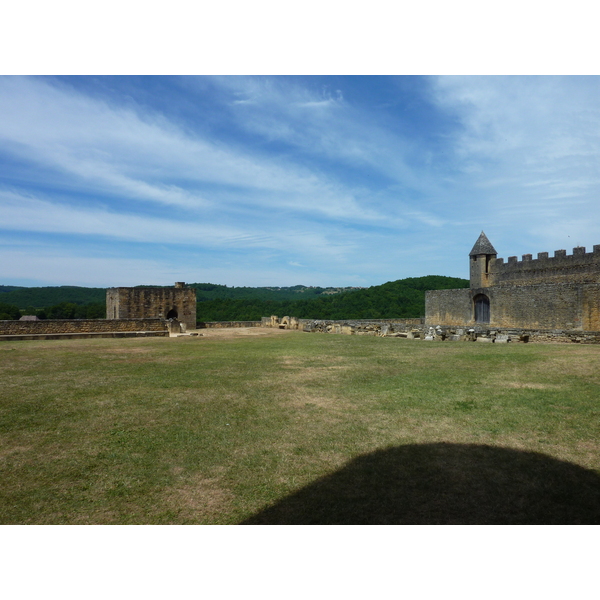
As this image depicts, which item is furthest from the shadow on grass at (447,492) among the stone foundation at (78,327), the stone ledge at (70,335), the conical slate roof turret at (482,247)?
the conical slate roof turret at (482,247)

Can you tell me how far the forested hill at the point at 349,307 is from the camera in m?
40.8

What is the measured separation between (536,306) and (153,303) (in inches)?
857

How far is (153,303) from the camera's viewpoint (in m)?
23.6

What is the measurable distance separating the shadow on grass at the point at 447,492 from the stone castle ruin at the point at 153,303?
20982 millimetres

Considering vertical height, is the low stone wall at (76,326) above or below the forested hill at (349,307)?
below

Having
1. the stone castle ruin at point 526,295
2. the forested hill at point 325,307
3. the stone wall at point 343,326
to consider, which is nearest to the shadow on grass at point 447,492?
the stone wall at point 343,326

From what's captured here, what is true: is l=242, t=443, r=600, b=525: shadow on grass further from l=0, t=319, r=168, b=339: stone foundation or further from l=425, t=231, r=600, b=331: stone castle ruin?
l=425, t=231, r=600, b=331: stone castle ruin

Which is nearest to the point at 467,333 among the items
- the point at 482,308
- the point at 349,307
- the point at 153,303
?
the point at 482,308

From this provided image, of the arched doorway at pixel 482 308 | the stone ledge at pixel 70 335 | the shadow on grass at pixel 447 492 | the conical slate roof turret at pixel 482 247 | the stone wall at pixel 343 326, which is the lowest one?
the shadow on grass at pixel 447 492

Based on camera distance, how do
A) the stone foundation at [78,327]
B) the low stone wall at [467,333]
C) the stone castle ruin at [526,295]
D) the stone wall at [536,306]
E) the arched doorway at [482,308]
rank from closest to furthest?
the low stone wall at [467,333] < the stone foundation at [78,327] < the stone wall at [536,306] < the stone castle ruin at [526,295] < the arched doorway at [482,308]

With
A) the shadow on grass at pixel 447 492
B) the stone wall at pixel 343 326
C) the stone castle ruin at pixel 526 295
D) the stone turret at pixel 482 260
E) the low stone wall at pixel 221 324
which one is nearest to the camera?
the shadow on grass at pixel 447 492

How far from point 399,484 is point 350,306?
146ft

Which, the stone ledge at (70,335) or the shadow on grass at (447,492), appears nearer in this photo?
the shadow on grass at (447,492)

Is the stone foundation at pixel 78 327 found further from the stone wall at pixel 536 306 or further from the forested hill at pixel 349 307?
the forested hill at pixel 349 307
